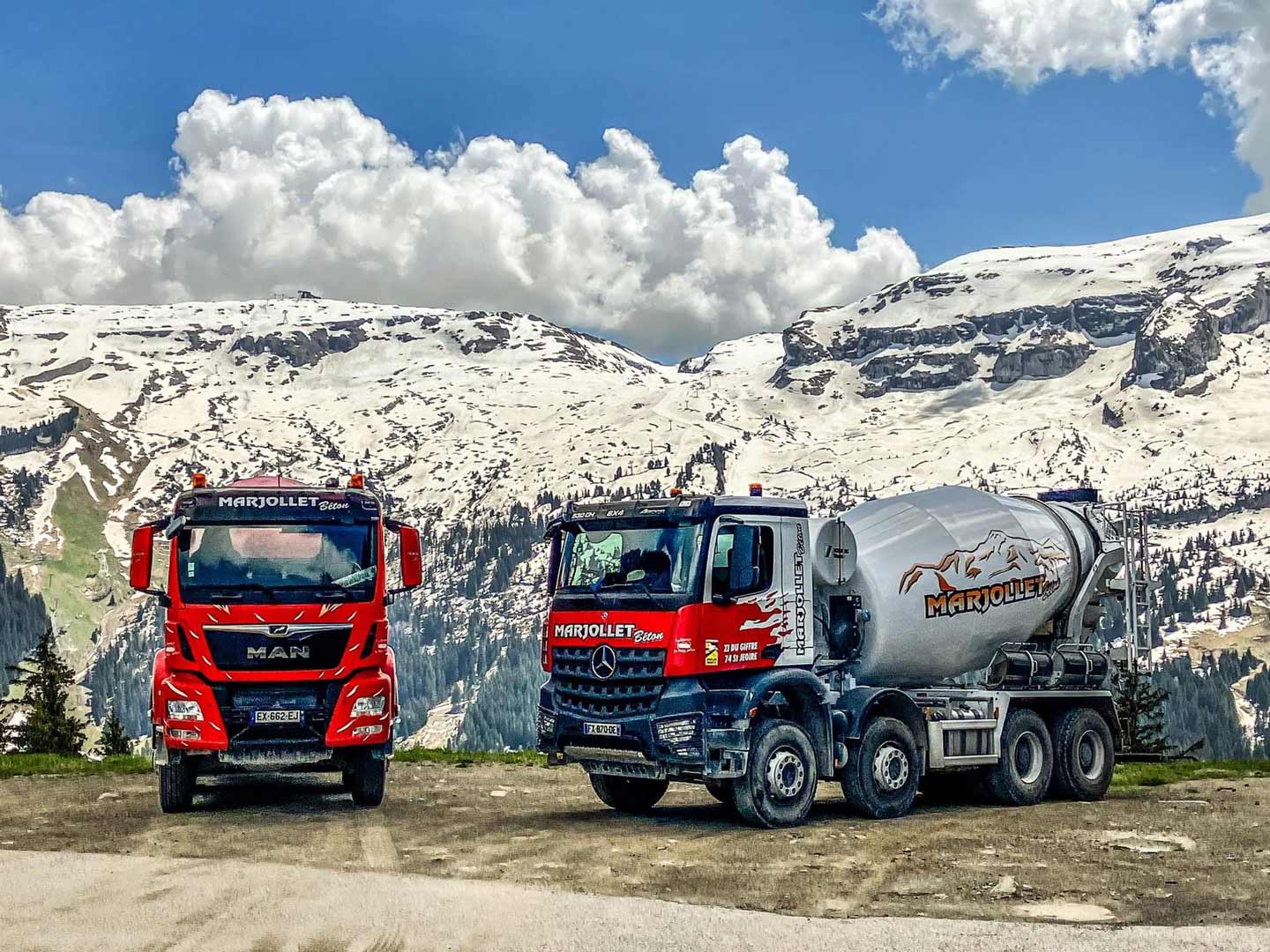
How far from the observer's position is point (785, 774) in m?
17.5

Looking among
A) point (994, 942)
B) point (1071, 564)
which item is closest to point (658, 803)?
point (1071, 564)

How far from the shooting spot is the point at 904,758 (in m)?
18.9

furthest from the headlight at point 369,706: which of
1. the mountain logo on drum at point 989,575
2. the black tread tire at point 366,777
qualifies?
the mountain logo on drum at point 989,575

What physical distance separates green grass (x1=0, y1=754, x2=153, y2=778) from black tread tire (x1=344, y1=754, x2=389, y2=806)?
7954 mm

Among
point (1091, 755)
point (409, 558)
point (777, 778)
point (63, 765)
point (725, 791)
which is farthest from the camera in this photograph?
point (63, 765)

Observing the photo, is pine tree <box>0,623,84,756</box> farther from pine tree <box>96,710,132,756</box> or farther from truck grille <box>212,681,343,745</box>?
truck grille <box>212,681,343,745</box>

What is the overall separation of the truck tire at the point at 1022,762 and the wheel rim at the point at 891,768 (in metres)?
2.42

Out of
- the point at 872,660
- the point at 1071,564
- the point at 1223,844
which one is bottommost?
the point at 1223,844

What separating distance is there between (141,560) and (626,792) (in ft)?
25.5

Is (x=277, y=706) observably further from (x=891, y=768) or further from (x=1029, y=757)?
(x=1029, y=757)

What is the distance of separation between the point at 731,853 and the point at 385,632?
6.26 m

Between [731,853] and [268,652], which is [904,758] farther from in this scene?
[268,652]

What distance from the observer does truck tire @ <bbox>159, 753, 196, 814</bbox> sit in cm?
1830

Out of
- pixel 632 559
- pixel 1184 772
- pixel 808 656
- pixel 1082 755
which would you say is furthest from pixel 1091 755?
pixel 632 559
